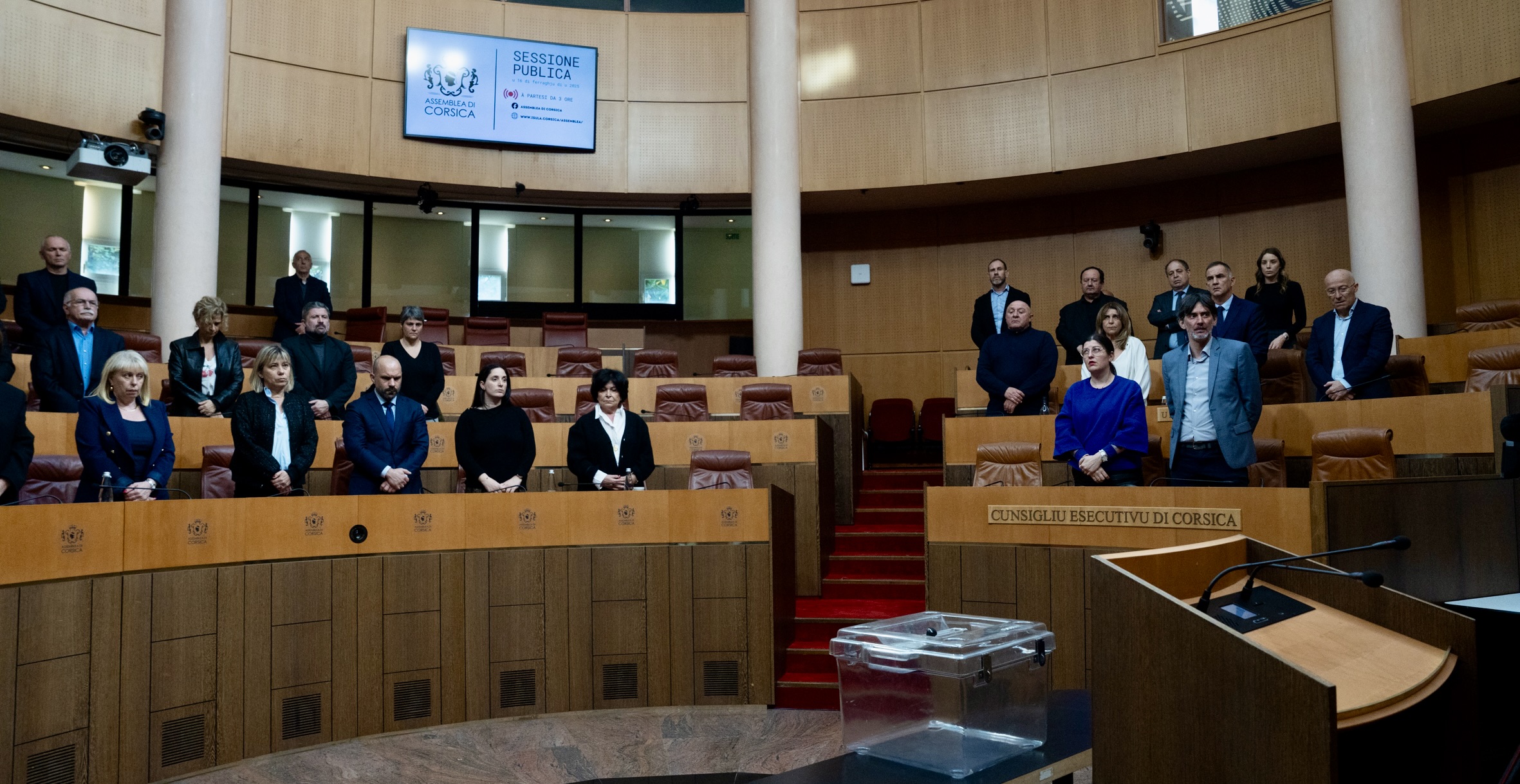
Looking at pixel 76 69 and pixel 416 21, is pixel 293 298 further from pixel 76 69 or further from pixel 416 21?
pixel 416 21

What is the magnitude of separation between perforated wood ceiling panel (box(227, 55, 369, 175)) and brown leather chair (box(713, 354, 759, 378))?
11.6 feet

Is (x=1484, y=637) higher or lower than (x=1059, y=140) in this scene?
lower

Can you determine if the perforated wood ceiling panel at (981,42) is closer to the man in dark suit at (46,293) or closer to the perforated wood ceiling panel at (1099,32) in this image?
the perforated wood ceiling panel at (1099,32)

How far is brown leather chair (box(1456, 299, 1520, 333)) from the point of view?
6.41m

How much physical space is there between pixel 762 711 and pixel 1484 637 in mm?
2836

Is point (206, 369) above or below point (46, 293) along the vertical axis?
below

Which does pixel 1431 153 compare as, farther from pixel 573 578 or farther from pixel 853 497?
pixel 573 578

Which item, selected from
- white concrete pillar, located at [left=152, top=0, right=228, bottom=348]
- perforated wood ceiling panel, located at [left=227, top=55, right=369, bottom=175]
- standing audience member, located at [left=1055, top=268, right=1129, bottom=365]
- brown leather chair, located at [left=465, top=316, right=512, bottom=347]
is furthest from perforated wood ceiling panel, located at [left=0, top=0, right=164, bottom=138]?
standing audience member, located at [left=1055, top=268, right=1129, bottom=365]

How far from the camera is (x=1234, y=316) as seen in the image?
19.1ft

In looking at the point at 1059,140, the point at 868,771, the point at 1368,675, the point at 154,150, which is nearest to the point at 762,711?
the point at 868,771

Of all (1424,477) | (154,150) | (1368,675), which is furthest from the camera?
(154,150)

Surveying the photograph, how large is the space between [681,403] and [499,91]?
428 cm

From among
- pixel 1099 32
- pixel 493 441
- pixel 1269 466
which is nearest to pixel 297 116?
pixel 493 441

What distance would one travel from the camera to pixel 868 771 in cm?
194
